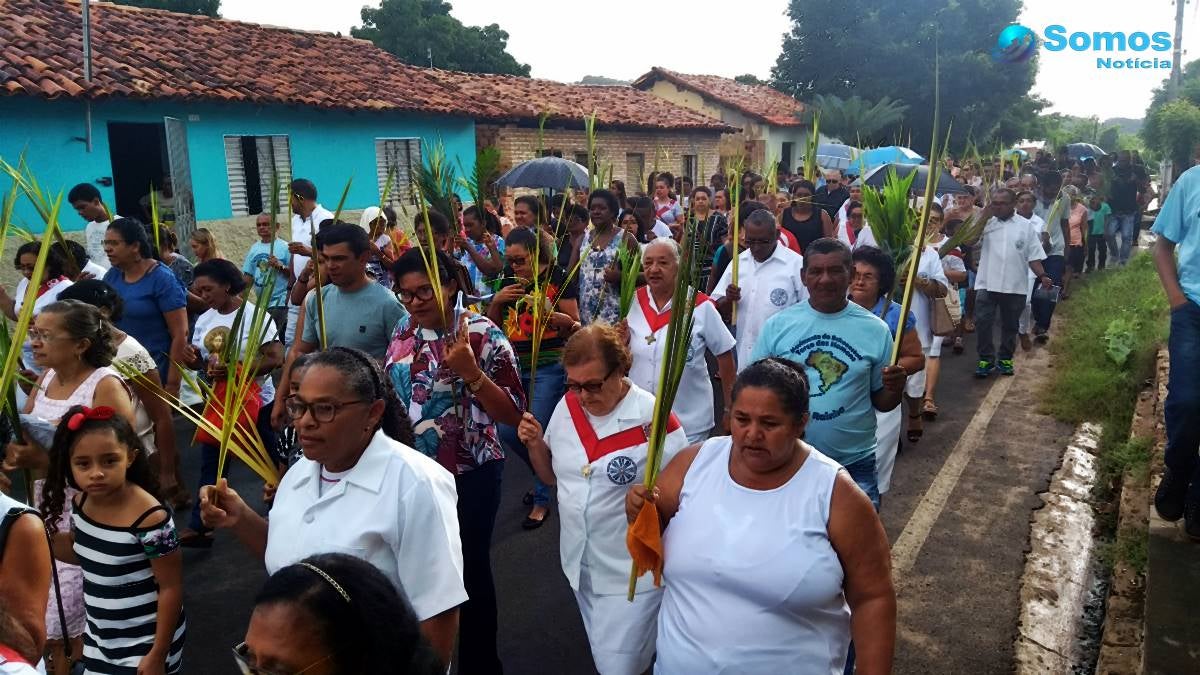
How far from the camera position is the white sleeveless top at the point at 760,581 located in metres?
2.22

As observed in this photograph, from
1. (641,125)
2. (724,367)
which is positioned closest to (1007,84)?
(641,125)

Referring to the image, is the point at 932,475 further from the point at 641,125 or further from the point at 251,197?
the point at 641,125

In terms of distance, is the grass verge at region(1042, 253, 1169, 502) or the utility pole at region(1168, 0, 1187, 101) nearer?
the grass verge at region(1042, 253, 1169, 502)

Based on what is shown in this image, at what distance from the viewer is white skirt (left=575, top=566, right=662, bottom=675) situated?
300 cm

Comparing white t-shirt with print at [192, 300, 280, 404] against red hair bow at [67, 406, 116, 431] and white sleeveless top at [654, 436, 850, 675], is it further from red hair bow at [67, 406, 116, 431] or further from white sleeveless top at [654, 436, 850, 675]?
white sleeveless top at [654, 436, 850, 675]

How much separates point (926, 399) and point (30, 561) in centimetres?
651

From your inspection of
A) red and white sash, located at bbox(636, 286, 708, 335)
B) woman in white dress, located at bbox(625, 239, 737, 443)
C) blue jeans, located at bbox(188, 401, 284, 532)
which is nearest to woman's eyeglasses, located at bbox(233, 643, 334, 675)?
woman in white dress, located at bbox(625, 239, 737, 443)

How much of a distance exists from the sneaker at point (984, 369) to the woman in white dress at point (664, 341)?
5008mm

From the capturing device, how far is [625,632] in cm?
300

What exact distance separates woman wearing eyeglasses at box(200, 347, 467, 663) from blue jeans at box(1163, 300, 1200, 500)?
353cm

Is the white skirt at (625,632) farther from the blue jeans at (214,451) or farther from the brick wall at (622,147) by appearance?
the brick wall at (622,147)

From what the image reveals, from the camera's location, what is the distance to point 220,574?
4.76m

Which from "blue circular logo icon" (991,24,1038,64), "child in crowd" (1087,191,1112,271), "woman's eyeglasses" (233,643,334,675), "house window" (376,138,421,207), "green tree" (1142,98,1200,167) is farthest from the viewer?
"blue circular logo icon" (991,24,1038,64)

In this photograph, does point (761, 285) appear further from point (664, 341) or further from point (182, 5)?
point (182, 5)
